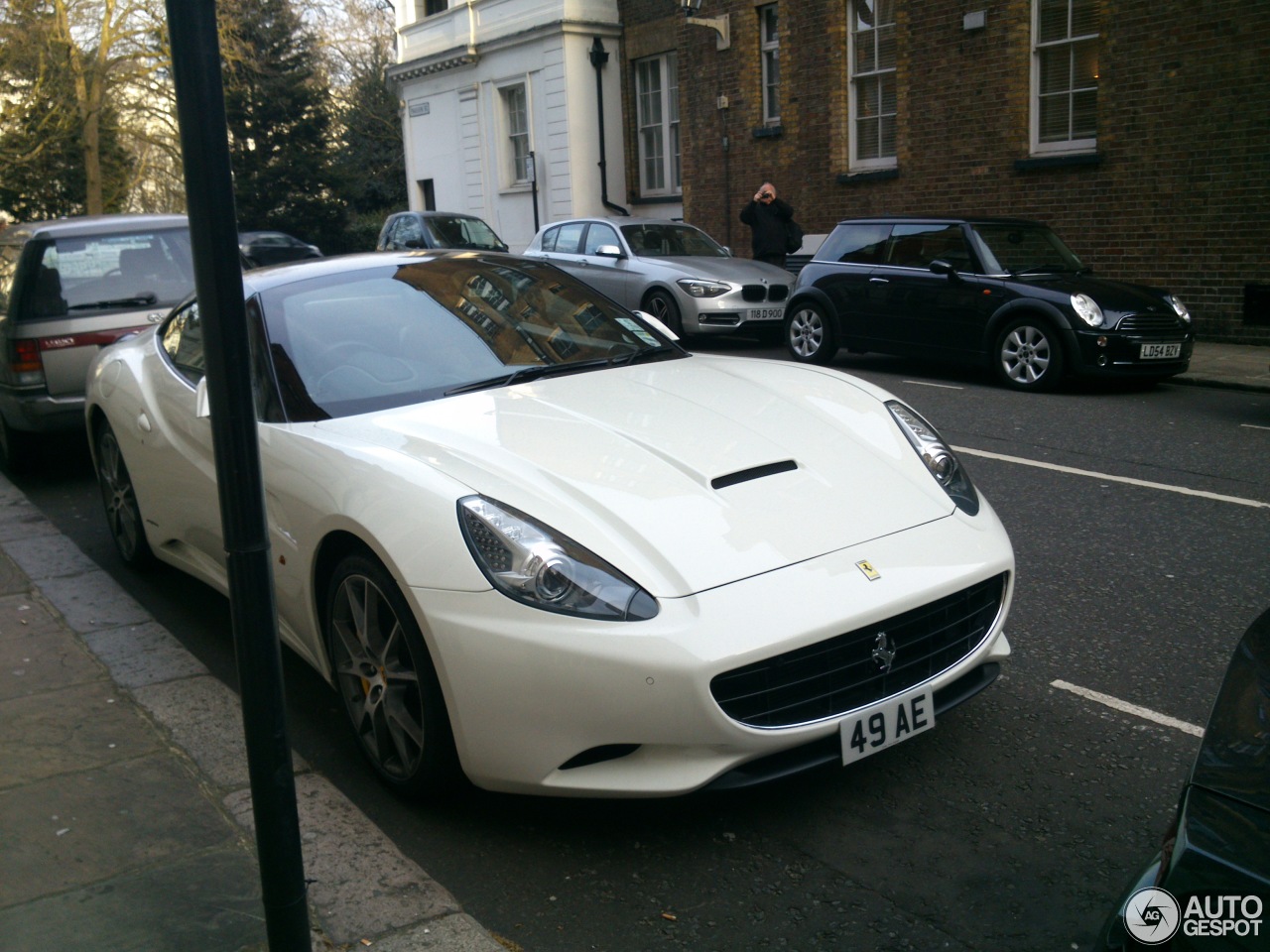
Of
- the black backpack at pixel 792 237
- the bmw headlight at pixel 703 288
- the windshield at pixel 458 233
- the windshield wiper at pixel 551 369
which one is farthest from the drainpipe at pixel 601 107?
the windshield wiper at pixel 551 369

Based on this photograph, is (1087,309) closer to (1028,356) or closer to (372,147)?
(1028,356)

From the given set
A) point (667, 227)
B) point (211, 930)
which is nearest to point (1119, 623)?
point (211, 930)

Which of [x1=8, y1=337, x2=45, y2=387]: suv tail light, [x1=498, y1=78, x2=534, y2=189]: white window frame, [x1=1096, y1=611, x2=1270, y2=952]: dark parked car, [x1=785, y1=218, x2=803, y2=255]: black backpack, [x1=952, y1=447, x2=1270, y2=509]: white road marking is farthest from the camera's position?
[x1=498, y1=78, x2=534, y2=189]: white window frame

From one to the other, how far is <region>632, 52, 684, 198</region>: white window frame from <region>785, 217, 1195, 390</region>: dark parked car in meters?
10.6

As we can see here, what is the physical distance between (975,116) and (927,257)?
525 centimetres

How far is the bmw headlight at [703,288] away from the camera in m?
13.5

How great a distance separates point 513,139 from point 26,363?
20.4 meters

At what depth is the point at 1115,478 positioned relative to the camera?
7.03 meters

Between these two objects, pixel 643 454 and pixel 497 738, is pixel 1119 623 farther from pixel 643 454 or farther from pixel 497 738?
pixel 497 738

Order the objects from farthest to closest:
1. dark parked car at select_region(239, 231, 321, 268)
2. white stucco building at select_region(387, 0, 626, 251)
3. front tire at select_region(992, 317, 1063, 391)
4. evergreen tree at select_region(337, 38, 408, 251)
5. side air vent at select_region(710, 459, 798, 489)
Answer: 1. evergreen tree at select_region(337, 38, 408, 251)
2. dark parked car at select_region(239, 231, 321, 268)
3. white stucco building at select_region(387, 0, 626, 251)
4. front tire at select_region(992, 317, 1063, 391)
5. side air vent at select_region(710, 459, 798, 489)

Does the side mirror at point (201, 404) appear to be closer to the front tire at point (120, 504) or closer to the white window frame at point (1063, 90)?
the front tire at point (120, 504)

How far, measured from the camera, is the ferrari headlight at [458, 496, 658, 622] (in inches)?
116

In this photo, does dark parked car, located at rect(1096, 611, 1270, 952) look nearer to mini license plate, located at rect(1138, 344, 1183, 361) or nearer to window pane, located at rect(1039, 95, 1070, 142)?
mini license plate, located at rect(1138, 344, 1183, 361)

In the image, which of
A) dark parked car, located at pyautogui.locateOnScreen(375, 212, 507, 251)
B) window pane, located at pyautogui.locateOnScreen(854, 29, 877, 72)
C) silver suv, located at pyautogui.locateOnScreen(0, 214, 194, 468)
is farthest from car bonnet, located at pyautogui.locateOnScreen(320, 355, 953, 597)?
dark parked car, located at pyautogui.locateOnScreen(375, 212, 507, 251)
